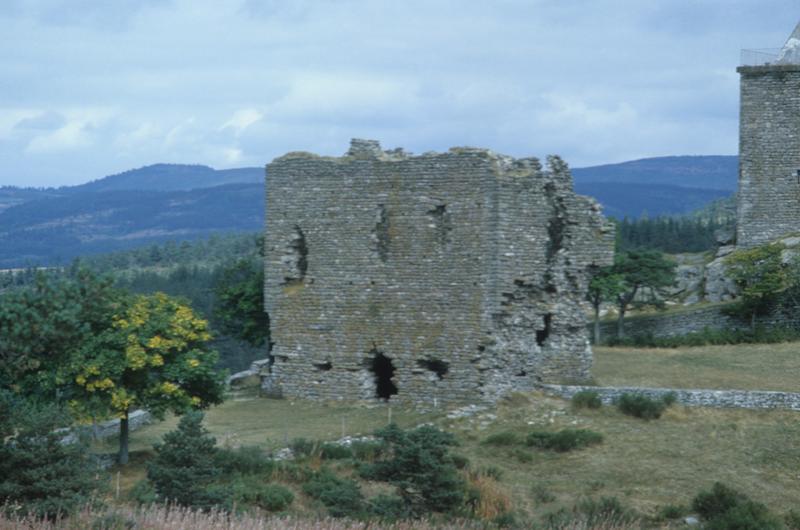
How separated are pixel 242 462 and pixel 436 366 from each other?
6179 mm

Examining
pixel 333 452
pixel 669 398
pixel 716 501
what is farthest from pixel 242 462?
pixel 669 398

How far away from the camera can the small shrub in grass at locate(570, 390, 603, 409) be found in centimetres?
2377

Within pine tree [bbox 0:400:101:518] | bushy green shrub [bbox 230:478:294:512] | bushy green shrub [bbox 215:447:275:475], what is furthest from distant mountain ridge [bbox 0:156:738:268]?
pine tree [bbox 0:400:101:518]

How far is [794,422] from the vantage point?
22.3 metres

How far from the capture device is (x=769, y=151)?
1607 inches

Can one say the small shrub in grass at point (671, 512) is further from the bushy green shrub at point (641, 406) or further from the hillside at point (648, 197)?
the hillside at point (648, 197)

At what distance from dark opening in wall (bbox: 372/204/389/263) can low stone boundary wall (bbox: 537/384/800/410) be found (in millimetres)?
4831

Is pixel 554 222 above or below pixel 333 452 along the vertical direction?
above

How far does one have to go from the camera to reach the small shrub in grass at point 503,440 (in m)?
22.2

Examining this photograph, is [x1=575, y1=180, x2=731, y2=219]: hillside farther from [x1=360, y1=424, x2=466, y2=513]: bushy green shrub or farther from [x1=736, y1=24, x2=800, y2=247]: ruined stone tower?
[x1=360, y1=424, x2=466, y2=513]: bushy green shrub

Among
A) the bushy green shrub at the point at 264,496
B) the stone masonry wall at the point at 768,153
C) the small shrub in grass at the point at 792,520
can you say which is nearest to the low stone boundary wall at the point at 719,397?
the small shrub in grass at the point at 792,520

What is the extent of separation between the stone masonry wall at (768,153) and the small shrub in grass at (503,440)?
21184 mm

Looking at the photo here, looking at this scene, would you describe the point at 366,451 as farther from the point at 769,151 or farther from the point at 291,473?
the point at 769,151

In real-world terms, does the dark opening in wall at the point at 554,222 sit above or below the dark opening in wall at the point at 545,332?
above
